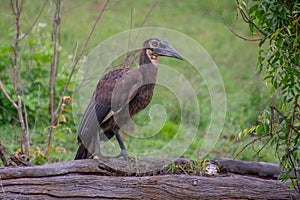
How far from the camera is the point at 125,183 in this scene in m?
4.32

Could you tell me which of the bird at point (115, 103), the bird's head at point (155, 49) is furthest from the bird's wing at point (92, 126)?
the bird's head at point (155, 49)

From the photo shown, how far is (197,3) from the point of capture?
44.3ft

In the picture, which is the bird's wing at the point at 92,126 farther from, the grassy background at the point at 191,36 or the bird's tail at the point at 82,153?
the grassy background at the point at 191,36

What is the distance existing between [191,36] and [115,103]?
22.2 feet

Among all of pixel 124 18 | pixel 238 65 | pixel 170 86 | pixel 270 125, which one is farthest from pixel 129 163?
pixel 124 18

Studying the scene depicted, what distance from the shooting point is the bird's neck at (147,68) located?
16.8ft

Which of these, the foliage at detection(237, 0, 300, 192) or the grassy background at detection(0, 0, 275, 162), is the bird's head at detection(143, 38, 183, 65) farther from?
the foliage at detection(237, 0, 300, 192)

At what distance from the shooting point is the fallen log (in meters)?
4.19

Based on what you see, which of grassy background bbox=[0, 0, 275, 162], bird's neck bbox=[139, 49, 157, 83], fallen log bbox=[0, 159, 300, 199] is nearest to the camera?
fallen log bbox=[0, 159, 300, 199]

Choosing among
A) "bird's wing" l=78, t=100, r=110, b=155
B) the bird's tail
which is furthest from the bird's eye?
the bird's tail

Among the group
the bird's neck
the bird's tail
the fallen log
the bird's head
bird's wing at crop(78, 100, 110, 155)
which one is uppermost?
the bird's head

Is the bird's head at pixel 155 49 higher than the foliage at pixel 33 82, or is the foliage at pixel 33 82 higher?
the bird's head at pixel 155 49

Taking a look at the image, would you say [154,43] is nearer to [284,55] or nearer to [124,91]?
[124,91]

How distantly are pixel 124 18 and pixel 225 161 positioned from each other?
24.5 ft
